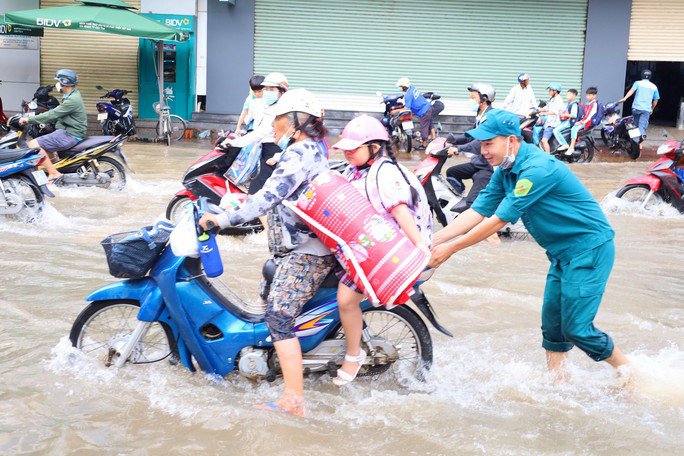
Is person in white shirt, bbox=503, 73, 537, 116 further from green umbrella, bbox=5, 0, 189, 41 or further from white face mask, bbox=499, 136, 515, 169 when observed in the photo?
white face mask, bbox=499, 136, 515, 169

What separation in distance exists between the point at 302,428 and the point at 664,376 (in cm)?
220

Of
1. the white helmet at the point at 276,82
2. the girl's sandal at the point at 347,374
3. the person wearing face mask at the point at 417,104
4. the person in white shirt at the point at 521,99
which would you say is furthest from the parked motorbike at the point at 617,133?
the girl's sandal at the point at 347,374

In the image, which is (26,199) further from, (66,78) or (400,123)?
(400,123)

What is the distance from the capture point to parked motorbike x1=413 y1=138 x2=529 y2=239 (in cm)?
791

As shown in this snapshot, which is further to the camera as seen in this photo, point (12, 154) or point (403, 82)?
point (403, 82)

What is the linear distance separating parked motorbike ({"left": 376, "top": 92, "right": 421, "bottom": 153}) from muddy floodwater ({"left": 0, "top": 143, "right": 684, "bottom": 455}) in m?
9.35

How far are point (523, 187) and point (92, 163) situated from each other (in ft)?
24.6

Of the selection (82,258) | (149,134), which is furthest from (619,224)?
(149,134)

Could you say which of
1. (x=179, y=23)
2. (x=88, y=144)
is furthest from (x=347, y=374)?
(x=179, y=23)

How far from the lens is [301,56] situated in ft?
57.4

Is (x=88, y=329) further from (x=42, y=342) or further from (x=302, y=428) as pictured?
(x=302, y=428)

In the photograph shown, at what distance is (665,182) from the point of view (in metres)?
9.23

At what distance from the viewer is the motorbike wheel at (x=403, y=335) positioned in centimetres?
419

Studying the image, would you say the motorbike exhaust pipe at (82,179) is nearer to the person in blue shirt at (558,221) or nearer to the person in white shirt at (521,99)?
the person in blue shirt at (558,221)
